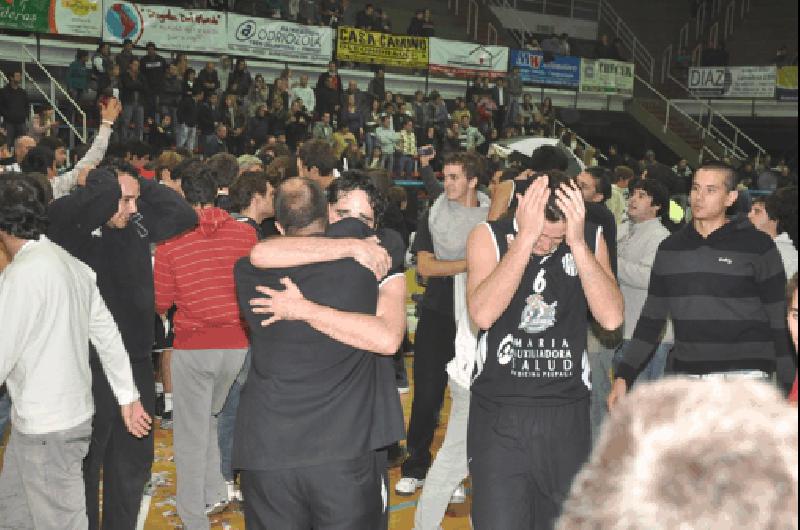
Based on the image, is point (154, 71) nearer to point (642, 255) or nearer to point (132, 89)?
point (132, 89)

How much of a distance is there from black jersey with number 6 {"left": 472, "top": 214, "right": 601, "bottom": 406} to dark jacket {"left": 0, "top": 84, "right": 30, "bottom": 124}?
1353cm

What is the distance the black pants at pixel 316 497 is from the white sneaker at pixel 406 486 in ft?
8.86

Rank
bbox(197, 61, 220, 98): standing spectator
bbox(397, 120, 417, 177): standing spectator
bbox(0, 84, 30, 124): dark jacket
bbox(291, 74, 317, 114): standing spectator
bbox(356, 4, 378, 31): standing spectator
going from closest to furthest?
1. bbox(0, 84, 30, 124): dark jacket
2. bbox(197, 61, 220, 98): standing spectator
3. bbox(291, 74, 317, 114): standing spectator
4. bbox(397, 120, 417, 177): standing spectator
5. bbox(356, 4, 378, 31): standing spectator

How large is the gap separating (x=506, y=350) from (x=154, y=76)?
615 inches

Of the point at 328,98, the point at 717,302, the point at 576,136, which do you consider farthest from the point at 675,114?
the point at 717,302

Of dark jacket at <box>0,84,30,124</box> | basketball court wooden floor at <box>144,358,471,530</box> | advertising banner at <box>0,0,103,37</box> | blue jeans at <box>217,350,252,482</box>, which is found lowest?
basketball court wooden floor at <box>144,358,471,530</box>

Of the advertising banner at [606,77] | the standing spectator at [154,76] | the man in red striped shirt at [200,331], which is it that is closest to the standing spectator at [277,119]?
the standing spectator at [154,76]

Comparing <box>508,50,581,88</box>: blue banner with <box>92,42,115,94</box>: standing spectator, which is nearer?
<box>92,42,115,94</box>: standing spectator

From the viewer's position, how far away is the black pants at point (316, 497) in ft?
11.3

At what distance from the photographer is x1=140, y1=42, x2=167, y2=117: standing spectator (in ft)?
59.7

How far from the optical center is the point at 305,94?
21.2 metres

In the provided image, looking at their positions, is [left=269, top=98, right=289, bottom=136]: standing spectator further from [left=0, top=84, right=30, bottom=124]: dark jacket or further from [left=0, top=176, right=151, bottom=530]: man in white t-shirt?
[left=0, top=176, right=151, bottom=530]: man in white t-shirt

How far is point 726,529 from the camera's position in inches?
45.3

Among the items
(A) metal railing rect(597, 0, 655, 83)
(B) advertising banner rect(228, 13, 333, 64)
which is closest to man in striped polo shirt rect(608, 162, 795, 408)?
(B) advertising banner rect(228, 13, 333, 64)
